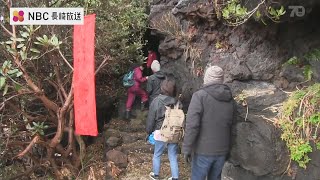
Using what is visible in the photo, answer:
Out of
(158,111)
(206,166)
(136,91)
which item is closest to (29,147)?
(158,111)

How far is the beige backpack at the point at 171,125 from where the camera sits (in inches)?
218

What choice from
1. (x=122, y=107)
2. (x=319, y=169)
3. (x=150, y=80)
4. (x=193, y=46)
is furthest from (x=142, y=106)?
(x=319, y=169)

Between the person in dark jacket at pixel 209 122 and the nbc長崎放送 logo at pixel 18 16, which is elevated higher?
the nbc長崎放送 logo at pixel 18 16

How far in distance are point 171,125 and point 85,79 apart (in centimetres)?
155

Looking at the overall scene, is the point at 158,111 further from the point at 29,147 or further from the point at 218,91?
the point at 29,147

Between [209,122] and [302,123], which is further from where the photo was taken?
[302,123]

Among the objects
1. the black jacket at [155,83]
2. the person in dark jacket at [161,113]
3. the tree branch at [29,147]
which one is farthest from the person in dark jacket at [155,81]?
the tree branch at [29,147]

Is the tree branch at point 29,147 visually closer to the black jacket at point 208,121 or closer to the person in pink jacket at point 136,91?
the black jacket at point 208,121

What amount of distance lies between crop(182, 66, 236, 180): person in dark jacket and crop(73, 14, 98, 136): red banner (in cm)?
141

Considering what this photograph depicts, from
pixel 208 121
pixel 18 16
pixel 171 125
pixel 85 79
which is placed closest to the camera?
pixel 208 121

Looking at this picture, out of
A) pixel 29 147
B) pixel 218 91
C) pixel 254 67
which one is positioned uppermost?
pixel 254 67

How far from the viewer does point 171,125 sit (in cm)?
552

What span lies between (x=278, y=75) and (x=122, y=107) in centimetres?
497

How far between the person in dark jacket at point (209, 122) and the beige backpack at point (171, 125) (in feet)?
3.49
